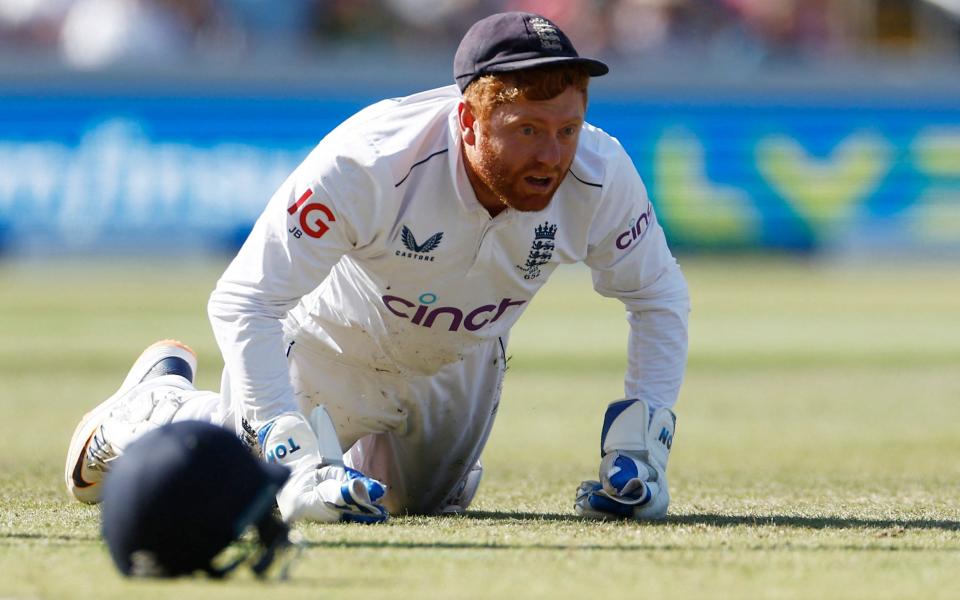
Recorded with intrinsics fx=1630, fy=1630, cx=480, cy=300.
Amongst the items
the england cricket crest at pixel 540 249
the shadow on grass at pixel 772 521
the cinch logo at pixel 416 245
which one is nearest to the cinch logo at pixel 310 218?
the cinch logo at pixel 416 245

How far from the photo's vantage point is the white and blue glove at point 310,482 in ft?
16.6

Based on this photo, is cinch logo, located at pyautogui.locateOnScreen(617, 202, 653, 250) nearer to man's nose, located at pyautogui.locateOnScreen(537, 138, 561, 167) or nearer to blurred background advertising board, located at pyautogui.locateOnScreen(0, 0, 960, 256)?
man's nose, located at pyautogui.locateOnScreen(537, 138, 561, 167)

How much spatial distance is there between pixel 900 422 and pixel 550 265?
4328 millimetres

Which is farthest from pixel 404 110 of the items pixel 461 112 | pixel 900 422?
pixel 900 422

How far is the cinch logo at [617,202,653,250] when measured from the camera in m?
5.63

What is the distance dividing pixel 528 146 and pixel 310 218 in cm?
71

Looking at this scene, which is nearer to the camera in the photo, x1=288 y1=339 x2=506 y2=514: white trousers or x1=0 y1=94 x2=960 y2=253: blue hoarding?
x1=288 y1=339 x2=506 y2=514: white trousers

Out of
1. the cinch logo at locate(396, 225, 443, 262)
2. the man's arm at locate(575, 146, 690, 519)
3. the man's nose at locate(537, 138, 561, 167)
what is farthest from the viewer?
the man's arm at locate(575, 146, 690, 519)

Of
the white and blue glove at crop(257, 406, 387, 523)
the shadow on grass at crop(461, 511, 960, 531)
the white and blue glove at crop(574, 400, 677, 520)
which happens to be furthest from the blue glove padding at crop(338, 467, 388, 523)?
the white and blue glove at crop(574, 400, 677, 520)

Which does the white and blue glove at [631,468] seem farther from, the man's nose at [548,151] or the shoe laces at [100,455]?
the shoe laces at [100,455]

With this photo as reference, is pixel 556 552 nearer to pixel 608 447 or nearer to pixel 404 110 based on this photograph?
pixel 608 447

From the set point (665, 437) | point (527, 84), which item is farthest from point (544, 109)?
point (665, 437)

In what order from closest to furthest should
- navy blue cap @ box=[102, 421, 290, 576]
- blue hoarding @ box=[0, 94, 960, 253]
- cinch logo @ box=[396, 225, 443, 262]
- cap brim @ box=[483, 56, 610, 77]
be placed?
navy blue cap @ box=[102, 421, 290, 576] → cap brim @ box=[483, 56, 610, 77] → cinch logo @ box=[396, 225, 443, 262] → blue hoarding @ box=[0, 94, 960, 253]

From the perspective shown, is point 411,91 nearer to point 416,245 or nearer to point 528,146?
point 416,245
